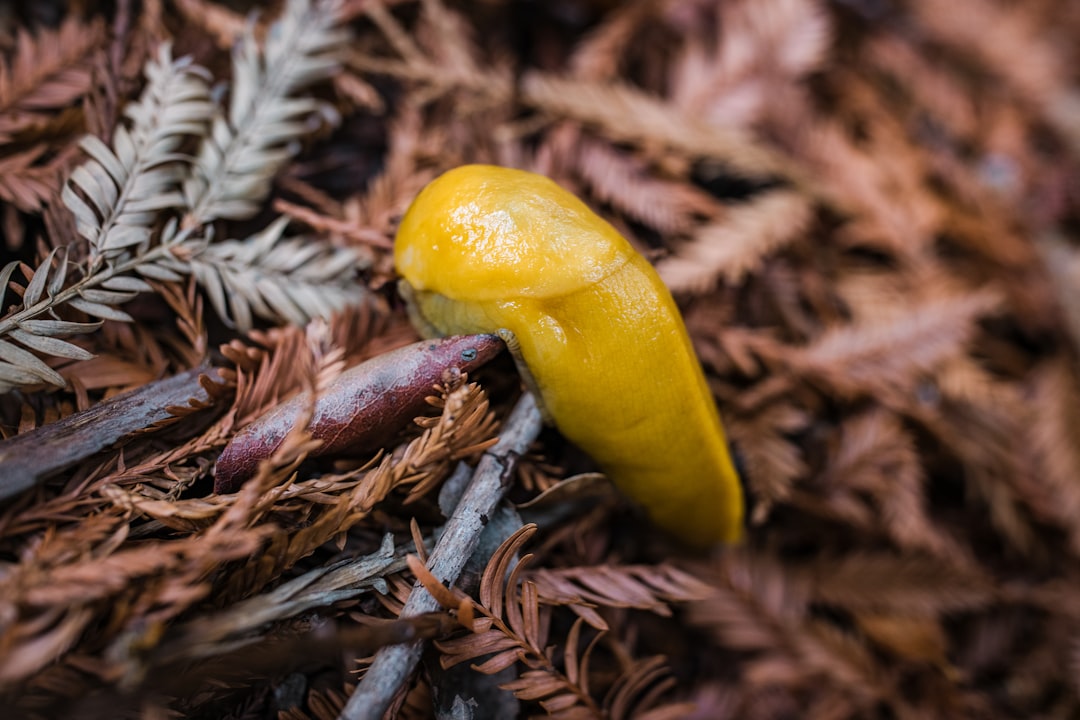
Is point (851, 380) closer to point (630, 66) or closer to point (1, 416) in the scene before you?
point (630, 66)

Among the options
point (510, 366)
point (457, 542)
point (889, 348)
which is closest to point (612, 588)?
point (457, 542)

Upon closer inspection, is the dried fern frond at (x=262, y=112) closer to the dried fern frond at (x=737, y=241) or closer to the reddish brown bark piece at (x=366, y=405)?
the reddish brown bark piece at (x=366, y=405)

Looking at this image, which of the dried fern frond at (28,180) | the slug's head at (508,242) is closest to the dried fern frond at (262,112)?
the dried fern frond at (28,180)

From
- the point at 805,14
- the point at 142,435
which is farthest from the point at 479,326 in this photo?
the point at 805,14

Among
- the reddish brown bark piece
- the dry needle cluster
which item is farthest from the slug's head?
the dry needle cluster

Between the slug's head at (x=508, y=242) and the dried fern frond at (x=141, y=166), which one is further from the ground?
the dried fern frond at (x=141, y=166)

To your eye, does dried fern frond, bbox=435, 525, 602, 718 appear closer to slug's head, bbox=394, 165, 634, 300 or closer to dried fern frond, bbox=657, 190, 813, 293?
slug's head, bbox=394, 165, 634, 300
